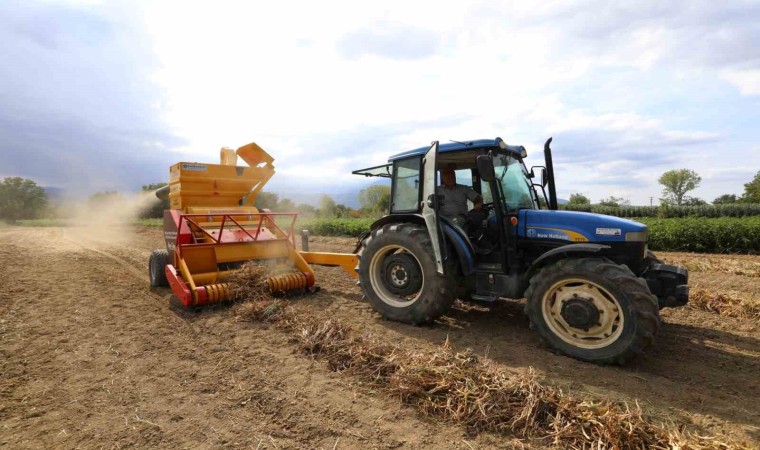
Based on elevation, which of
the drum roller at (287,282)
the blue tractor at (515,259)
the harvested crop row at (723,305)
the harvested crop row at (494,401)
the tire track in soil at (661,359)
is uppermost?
the blue tractor at (515,259)

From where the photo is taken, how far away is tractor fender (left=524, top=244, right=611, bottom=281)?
3.92 meters

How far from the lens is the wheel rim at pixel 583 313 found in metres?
3.72

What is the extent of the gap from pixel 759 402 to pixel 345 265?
4.68 meters

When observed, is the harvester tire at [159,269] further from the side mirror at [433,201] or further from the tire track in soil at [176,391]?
the side mirror at [433,201]

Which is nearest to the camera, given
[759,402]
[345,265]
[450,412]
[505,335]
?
[450,412]

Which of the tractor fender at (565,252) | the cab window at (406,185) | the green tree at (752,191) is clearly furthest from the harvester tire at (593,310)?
the green tree at (752,191)

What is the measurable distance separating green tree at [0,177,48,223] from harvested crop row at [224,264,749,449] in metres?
50.8

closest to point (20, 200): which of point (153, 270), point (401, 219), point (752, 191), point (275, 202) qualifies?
point (275, 202)

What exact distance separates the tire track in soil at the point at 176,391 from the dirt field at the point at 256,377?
1 cm

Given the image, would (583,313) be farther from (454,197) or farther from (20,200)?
(20,200)

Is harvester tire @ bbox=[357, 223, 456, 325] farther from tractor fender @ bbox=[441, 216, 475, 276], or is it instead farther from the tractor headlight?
the tractor headlight

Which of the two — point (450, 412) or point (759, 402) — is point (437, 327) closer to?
point (450, 412)

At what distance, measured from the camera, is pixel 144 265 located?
31.5 feet

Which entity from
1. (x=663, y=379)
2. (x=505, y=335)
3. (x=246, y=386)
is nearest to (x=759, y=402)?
(x=663, y=379)
